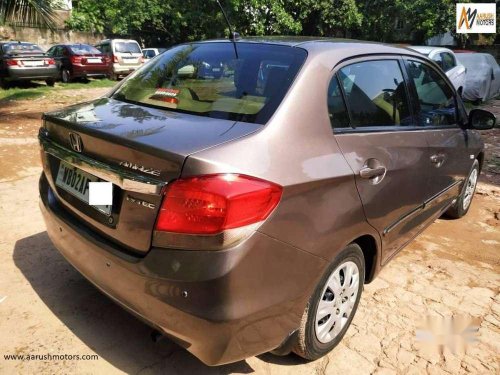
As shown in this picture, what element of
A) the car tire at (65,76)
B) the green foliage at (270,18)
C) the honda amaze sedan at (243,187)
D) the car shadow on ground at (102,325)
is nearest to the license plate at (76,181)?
the honda amaze sedan at (243,187)

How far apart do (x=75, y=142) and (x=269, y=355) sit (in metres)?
1.52

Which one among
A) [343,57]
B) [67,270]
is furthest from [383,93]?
[67,270]

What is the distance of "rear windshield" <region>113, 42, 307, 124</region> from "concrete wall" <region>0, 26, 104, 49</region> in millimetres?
22506

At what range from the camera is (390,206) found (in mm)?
2562

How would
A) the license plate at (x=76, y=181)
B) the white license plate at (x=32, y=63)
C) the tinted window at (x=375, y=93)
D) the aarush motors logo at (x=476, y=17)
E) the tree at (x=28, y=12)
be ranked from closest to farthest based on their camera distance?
1. the license plate at (x=76, y=181)
2. the tinted window at (x=375, y=93)
3. the tree at (x=28, y=12)
4. the white license plate at (x=32, y=63)
5. the aarush motors logo at (x=476, y=17)

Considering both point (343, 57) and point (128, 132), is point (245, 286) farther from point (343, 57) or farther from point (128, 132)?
point (343, 57)

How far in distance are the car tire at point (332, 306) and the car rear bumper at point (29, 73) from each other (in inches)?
536

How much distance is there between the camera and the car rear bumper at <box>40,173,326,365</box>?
1731mm

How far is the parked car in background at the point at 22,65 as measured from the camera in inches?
513

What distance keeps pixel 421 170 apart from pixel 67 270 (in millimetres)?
2530

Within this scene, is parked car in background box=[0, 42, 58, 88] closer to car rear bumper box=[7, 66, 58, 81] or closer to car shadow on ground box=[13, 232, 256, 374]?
car rear bumper box=[7, 66, 58, 81]

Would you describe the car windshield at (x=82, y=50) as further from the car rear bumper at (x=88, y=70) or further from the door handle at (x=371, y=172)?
the door handle at (x=371, y=172)

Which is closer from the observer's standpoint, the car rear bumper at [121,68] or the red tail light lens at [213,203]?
the red tail light lens at [213,203]

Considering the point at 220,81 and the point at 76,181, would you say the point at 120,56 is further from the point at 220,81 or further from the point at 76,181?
the point at 76,181
